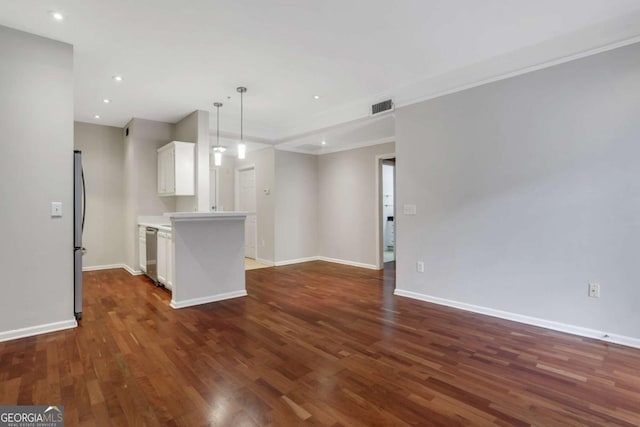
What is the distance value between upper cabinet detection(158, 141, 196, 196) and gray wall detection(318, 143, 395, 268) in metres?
3.03

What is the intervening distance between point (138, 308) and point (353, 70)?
3.80 m

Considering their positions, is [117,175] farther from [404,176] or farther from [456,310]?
[456,310]

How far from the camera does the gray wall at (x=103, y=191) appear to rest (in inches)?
226

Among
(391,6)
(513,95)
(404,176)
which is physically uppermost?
(391,6)

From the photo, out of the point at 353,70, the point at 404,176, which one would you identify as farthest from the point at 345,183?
the point at 353,70

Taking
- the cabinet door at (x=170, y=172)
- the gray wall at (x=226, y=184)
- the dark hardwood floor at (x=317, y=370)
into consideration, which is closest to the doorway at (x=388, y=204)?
the gray wall at (x=226, y=184)

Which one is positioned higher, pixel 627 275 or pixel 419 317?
pixel 627 275

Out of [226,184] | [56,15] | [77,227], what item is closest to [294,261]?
[226,184]

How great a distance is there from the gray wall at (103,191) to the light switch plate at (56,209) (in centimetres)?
318

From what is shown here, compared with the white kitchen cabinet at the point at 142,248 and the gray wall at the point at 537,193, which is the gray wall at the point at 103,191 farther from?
the gray wall at the point at 537,193

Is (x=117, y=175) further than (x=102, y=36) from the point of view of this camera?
Yes

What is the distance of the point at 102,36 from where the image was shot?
2.92 metres

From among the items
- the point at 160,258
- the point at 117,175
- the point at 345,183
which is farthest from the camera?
the point at 345,183

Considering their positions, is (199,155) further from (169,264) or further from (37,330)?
→ (37,330)
